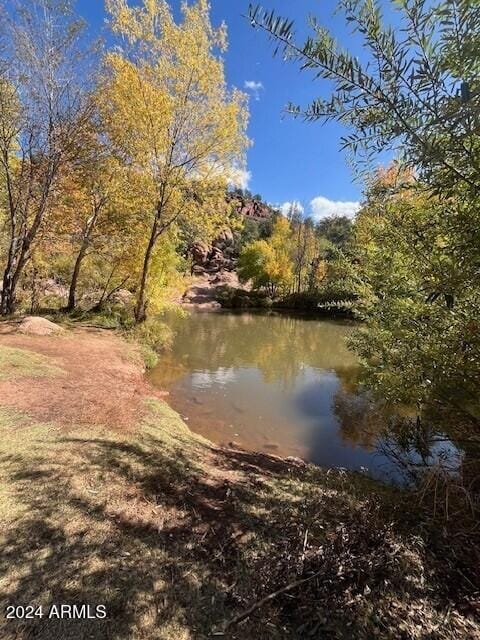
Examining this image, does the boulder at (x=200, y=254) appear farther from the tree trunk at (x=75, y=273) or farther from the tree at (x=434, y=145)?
the tree at (x=434, y=145)

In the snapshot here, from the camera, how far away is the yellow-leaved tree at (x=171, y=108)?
10.2 meters

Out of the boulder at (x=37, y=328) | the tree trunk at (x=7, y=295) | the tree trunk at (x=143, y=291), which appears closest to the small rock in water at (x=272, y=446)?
the boulder at (x=37, y=328)

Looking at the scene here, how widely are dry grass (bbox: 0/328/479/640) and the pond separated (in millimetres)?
2050

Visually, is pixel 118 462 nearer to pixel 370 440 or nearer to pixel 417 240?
pixel 417 240

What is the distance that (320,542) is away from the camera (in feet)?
8.14

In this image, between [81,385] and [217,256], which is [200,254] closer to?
[217,256]

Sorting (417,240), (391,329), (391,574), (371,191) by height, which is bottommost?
(391,574)

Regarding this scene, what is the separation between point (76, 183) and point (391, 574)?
13469mm

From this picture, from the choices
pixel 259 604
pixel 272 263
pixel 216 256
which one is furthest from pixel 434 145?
pixel 216 256

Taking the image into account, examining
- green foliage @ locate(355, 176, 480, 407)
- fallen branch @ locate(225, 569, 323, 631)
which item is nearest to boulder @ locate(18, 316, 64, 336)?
green foliage @ locate(355, 176, 480, 407)

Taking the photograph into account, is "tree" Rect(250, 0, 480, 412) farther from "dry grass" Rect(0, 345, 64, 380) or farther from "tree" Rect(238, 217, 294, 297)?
"tree" Rect(238, 217, 294, 297)

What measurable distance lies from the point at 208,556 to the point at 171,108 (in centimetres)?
1180

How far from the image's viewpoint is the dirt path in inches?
193

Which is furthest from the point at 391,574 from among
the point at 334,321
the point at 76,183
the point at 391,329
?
the point at 334,321
